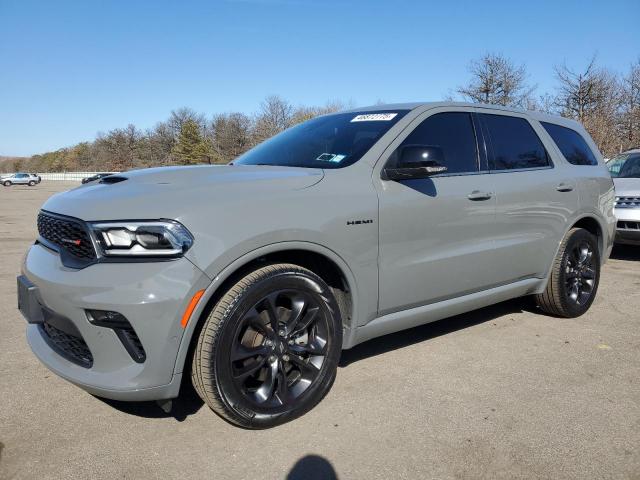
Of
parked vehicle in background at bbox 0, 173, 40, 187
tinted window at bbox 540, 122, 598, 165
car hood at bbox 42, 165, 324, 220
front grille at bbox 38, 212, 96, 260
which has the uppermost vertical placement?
tinted window at bbox 540, 122, 598, 165

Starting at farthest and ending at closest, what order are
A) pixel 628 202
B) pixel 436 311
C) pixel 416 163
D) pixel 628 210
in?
1. pixel 628 202
2. pixel 628 210
3. pixel 436 311
4. pixel 416 163

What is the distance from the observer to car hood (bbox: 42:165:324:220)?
7.48 ft

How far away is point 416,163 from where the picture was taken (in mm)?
2959

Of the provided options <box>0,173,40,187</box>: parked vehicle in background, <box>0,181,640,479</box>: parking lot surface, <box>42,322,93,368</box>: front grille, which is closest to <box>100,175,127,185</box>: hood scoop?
<box>42,322,93,368</box>: front grille

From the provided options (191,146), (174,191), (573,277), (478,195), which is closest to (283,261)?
(174,191)

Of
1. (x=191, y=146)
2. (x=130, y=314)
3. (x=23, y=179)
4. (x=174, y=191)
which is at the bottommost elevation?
(x=23, y=179)

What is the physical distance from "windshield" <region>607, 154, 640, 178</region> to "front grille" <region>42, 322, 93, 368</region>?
8.30 metres

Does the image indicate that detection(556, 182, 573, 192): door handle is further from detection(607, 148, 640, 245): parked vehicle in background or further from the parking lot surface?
detection(607, 148, 640, 245): parked vehicle in background

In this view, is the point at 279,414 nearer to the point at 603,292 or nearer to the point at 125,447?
the point at 125,447

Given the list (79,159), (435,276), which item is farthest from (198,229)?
(79,159)

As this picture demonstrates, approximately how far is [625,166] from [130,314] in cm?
881

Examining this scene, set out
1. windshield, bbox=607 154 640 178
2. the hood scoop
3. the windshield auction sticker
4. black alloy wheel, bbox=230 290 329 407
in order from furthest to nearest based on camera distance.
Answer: windshield, bbox=607 154 640 178
the windshield auction sticker
the hood scoop
black alloy wheel, bbox=230 290 329 407

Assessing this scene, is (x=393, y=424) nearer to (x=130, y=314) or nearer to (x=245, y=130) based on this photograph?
(x=130, y=314)

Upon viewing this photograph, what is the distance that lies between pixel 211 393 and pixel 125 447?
1.82 feet
